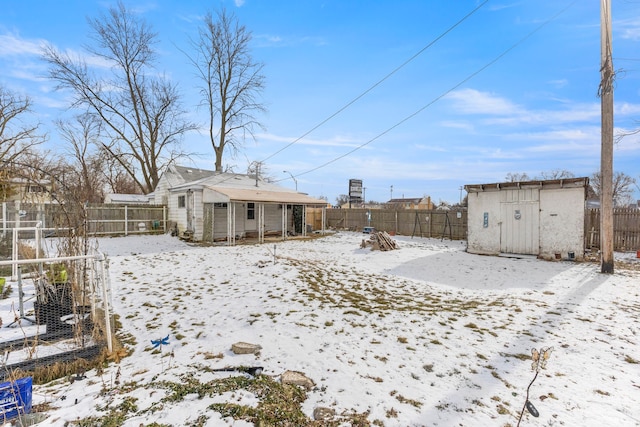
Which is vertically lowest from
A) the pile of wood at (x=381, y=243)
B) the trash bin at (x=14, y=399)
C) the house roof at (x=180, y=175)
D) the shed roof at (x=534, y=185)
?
the trash bin at (x=14, y=399)

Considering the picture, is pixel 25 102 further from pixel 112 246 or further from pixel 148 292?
pixel 148 292

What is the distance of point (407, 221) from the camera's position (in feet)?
64.1

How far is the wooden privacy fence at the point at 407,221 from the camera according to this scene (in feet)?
56.7

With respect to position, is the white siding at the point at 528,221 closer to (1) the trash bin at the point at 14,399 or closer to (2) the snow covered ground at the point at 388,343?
(2) the snow covered ground at the point at 388,343

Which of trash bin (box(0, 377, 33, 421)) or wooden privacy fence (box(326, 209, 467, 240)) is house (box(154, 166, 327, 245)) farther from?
trash bin (box(0, 377, 33, 421))

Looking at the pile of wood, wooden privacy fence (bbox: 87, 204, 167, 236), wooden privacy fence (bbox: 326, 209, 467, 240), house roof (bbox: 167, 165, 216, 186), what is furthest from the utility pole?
wooden privacy fence (bbox: 87, 204, 167, 236)

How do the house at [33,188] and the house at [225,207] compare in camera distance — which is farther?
the house at [225,207]

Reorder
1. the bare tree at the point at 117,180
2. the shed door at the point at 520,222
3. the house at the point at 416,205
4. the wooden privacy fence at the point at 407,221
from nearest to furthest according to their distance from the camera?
the shed door at the point at 520,222, the wooden privacy fence at the point at 407,221, the bare tree at the point at 117,180, the house at the point at 416,205

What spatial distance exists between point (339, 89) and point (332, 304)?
1092cm

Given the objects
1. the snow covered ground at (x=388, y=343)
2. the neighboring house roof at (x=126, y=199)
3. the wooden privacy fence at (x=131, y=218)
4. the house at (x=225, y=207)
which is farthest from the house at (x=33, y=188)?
the neighboring house roof at (x=126, y=199)

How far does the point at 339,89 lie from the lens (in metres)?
13.3

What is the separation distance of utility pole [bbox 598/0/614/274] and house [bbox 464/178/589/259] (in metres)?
1.42

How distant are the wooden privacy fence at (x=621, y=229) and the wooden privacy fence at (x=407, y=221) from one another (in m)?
5.60

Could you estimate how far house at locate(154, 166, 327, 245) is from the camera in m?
14.8
